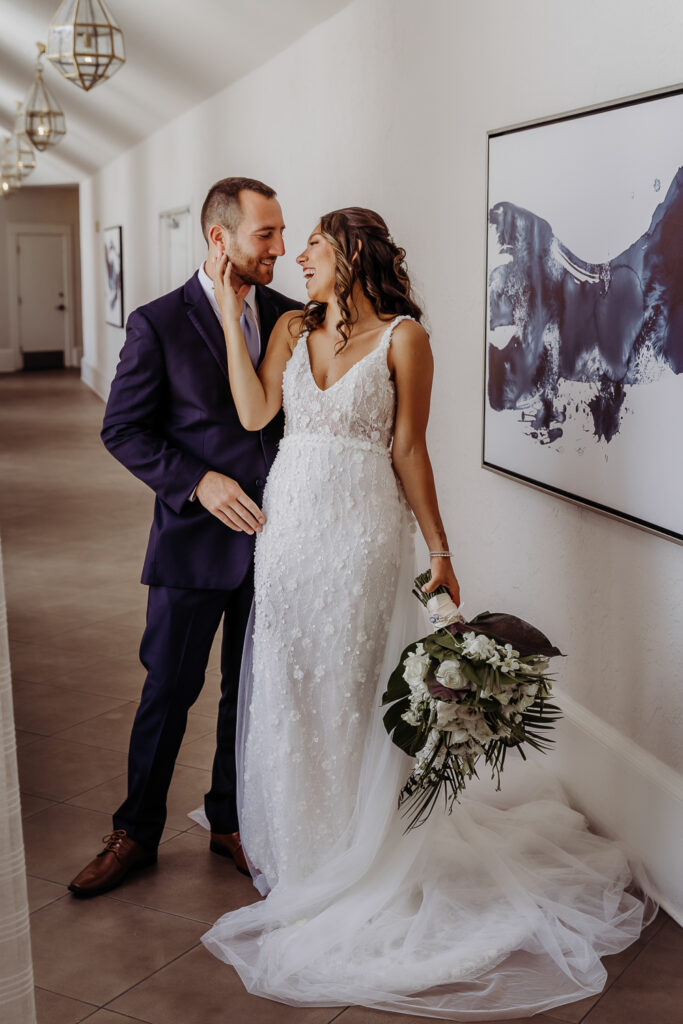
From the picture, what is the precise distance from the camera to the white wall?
3.04 metres

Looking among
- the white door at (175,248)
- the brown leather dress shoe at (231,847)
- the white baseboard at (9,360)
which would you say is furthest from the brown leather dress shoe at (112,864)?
the white baseboard at (9,360)

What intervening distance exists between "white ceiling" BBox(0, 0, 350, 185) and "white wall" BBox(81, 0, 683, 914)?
228 mm

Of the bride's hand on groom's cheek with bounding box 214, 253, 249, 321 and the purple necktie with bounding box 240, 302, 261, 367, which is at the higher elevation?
the bride's hand on groom's cheek with bounding box 214, 253, 249, 321

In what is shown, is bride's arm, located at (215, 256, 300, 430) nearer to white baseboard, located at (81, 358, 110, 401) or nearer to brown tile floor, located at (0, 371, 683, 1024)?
brown tile floor, located at (0, 371, 683, 1024)

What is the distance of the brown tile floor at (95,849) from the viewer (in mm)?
2527

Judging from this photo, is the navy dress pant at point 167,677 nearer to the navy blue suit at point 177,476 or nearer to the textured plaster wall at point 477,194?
the navy blue suit at point 177,476

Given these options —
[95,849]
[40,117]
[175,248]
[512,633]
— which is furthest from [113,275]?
[512,633]

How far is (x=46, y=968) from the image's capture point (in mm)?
2670

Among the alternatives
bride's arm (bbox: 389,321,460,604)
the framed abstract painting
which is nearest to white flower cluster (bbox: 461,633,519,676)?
bride's arm (bbox: 389,321,460,604)

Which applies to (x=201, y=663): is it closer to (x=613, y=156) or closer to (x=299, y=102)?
(x=613, y=156)

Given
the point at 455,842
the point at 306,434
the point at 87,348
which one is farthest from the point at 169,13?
the point at 87,348

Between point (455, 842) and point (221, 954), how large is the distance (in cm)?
70

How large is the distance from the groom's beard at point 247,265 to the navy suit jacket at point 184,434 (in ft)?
0.57

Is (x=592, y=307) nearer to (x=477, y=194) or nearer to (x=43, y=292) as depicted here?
(x=477, y=194)
